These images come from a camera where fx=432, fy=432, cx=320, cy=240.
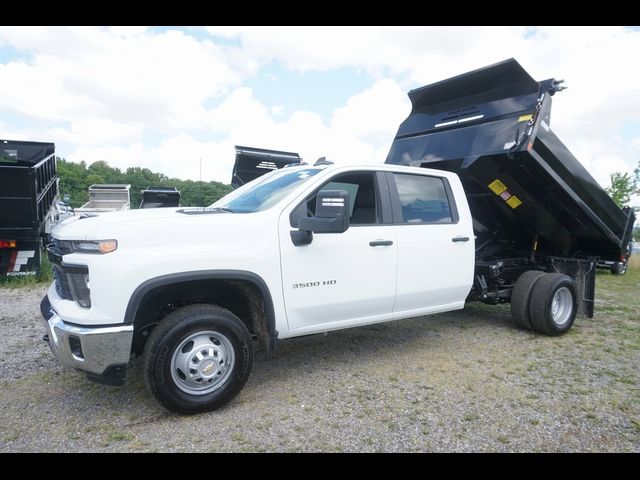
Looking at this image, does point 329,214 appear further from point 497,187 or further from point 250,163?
point 250,163

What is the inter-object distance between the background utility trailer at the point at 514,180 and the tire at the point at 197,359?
348 centimetres

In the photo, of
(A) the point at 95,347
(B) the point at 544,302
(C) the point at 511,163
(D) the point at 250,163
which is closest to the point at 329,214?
(A) the point at 95,347

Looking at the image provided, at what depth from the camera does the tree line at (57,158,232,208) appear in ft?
138

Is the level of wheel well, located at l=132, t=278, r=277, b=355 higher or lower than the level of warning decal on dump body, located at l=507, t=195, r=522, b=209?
lower

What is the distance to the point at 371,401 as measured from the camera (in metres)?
3.55

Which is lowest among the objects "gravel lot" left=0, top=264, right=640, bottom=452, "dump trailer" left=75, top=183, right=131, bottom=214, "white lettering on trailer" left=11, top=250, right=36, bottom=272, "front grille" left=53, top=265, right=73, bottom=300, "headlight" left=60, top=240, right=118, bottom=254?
"gravel lot" left=0, top=264, right=640, bottom=452

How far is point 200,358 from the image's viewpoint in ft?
10.5

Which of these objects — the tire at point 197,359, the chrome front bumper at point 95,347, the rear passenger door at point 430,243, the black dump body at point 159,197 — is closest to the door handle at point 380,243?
the rear passenger door at point 430,243

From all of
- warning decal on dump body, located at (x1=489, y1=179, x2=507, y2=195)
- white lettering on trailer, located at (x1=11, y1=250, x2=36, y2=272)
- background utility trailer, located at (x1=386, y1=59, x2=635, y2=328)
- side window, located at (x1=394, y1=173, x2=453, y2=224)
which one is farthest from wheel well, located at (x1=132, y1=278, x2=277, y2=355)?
white lettering on trailer, located at (x1=11, y1=250, x2=36, y2=272)

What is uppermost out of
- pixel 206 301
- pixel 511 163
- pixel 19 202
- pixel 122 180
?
pixel 122 180

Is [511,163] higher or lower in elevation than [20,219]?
higher

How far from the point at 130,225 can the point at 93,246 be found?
0.90ft

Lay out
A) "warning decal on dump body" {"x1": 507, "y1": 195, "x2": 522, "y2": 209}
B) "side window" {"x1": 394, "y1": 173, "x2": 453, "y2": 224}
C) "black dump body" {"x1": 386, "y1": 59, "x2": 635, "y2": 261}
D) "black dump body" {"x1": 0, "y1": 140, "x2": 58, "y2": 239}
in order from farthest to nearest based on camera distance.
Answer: "black dump body" {"x1": 0, "y1": 140, "x2": 58, "y2": 239}, "warning decal on dump body" {"x1": 507, "y1": 195, "x2": 522, "y2": 209}, "black dump body" {"x1": 386, "y1": 59, "x2": 635, "y2": 261}, "side window" {"x1": 394, "y1": 173, "x2": 453, "y2": 224}

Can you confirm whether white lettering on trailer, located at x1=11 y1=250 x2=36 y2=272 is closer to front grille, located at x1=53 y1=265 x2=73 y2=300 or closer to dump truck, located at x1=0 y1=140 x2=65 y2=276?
dump truck, located at x1=0 y1=140 x2=65 y2=276
